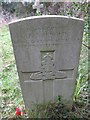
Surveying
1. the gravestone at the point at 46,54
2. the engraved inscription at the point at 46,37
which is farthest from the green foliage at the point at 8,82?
the engraved inscription at the point at 46,37

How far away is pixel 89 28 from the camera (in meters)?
3.37

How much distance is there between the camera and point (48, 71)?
8.84ft

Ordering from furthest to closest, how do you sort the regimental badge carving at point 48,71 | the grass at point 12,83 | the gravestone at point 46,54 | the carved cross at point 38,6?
the carved cross at point 38,6
the grass at point 12,83
the regimental badge carving at point 48,71
the gravestone at point 46,54

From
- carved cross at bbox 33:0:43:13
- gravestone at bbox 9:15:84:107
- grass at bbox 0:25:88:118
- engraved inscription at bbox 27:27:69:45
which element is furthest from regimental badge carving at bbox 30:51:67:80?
carved cross at bbox 33:0:43:13

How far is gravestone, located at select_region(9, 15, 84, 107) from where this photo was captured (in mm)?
2465

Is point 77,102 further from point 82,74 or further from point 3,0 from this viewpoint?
point 3,0

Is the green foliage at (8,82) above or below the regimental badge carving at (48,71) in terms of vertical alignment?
below

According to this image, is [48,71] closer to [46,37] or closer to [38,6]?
[46,37]

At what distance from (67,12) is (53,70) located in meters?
1.58

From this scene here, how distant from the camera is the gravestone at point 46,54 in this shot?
246cm

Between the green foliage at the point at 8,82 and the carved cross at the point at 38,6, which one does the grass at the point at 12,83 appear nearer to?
the green foliage at the point at 8,82

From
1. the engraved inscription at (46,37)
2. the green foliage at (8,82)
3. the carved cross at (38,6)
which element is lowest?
→ the green foliage at (8,82)

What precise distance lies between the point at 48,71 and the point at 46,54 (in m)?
0.20

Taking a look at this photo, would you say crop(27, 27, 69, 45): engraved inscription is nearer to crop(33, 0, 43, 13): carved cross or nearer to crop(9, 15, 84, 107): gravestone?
crop(9, 15, 84, 107): gravestone
